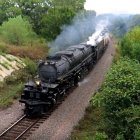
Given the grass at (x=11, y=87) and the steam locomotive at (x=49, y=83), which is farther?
the grass at (x=11, y=87)

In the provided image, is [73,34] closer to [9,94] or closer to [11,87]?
[11,87]

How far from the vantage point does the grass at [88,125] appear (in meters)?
18.3

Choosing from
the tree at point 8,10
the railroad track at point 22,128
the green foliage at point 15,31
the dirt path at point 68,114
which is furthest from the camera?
the tree at point 8,10

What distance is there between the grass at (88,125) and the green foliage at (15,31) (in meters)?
24.4

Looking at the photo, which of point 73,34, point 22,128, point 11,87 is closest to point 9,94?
point 11,87

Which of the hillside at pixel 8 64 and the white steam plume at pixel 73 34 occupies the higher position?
the white steam plume at pixel 73 34

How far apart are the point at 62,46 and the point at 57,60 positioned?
1705cm

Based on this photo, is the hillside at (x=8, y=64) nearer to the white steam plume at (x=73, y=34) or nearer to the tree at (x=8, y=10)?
the white steam plume at (x=73, y=34)

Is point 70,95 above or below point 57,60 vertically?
below

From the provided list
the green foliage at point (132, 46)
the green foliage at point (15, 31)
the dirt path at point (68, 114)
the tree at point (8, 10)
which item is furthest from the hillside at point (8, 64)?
the tree at point (8, 10)

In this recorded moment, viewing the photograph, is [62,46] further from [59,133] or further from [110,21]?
[110,21]

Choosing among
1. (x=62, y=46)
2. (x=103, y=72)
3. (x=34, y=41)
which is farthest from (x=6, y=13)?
(x=103, y=72)

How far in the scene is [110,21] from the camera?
2704 inches

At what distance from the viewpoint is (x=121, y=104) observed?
16266 mm
